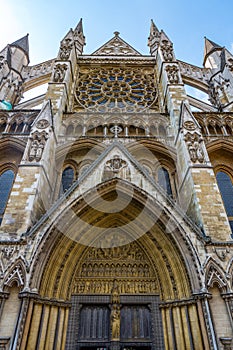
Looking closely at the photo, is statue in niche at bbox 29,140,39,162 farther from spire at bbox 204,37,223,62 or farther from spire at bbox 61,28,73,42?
spire at bbox 204,37,223,62

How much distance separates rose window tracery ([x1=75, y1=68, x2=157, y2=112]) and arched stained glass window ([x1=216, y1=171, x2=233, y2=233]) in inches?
213

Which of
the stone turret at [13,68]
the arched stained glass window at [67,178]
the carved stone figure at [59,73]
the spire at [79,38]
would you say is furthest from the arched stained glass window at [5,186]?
the spire at [79,38]

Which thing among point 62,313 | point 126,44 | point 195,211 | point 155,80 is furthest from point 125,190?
point 126,44

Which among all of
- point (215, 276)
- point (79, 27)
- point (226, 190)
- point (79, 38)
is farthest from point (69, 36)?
point (215, 276)

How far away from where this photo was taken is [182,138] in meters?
9.91

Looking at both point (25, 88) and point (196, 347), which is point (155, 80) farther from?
point (196, 347)

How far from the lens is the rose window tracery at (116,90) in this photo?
13555 millimetres

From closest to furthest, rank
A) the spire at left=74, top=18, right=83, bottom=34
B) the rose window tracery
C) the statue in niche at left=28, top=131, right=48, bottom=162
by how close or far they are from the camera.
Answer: the statue in niche at left=28, top=131, right=48, bottom=162
the rose window tracery
the spire at left=74, top=18, right=83, bottom=34

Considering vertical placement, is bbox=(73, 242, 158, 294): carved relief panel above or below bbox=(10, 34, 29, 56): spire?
below

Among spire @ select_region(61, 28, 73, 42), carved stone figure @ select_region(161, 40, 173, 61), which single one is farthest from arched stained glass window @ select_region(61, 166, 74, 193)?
spire @ select_region(61, 28, 73, 42)

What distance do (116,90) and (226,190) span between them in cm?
837

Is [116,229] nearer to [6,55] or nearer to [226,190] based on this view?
[226,190]

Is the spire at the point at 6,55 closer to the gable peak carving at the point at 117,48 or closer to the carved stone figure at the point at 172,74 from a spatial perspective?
the gable peak carving at the point at 117,48

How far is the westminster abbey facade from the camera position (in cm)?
655
